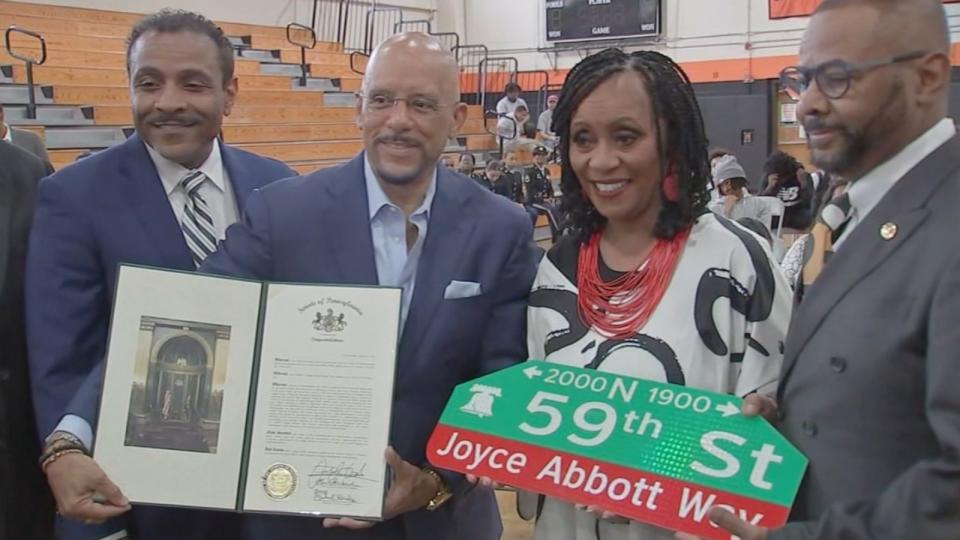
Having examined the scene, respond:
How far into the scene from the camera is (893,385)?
4.27ft

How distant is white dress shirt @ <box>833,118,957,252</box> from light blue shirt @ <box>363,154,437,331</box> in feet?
2.68

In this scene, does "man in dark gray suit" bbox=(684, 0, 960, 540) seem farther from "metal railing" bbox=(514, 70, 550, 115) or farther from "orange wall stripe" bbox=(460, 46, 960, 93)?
"metal railing" bbox=(514, 70, 550, 115)

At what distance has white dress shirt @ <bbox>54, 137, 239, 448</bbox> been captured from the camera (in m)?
2.05

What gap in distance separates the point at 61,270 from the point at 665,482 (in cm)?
122

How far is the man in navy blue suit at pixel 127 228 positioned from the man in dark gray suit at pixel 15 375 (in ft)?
0.31

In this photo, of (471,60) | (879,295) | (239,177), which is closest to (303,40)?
(471,60)

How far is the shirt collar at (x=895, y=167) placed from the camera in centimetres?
140

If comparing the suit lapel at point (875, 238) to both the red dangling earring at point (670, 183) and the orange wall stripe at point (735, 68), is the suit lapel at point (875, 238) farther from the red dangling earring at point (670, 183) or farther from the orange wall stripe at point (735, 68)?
the orange wall stripe at point (735, 68)

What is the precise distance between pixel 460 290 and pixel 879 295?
80cm

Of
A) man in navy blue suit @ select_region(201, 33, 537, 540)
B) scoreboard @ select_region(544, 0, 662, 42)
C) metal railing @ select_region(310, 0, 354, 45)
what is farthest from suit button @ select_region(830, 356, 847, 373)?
metal railing @ select_region(310, 0, 354, 45)

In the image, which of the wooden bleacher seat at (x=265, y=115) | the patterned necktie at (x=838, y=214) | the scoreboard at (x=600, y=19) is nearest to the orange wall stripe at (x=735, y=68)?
the scoreboard at (x=600, y=19)

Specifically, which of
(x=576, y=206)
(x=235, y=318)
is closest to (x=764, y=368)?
(x=576, y=206)

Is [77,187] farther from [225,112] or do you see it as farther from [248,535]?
[248,535]

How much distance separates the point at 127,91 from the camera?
9852 millimetres
